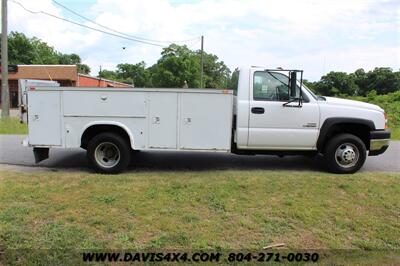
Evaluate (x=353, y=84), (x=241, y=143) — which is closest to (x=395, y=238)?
(x=241, y=143)

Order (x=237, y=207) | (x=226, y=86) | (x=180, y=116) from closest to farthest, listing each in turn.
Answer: (x=237, y=207)
(x=180, y=116)
(x=226, y=86)

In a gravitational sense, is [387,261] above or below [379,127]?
below

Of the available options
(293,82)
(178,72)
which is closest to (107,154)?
(293,82)

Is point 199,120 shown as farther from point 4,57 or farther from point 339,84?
point 339,84

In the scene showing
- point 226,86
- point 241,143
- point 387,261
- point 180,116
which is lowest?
point 387,261

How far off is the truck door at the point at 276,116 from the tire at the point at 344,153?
0.38 meters

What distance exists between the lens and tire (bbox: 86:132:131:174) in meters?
7.38

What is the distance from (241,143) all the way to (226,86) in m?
1.58

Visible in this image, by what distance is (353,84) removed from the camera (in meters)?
61.6

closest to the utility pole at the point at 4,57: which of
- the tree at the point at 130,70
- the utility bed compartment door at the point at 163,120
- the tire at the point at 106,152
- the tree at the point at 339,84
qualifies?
the tire at the point at 106,152

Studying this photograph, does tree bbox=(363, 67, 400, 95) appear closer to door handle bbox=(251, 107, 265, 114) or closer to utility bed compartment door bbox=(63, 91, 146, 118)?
door handle bbox=(251, 107, 265, 114)

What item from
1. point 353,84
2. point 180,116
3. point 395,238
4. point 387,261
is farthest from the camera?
point 353,84

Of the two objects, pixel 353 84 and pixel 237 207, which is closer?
pixel 237 207

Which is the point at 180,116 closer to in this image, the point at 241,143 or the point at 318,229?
the point at 241,143
